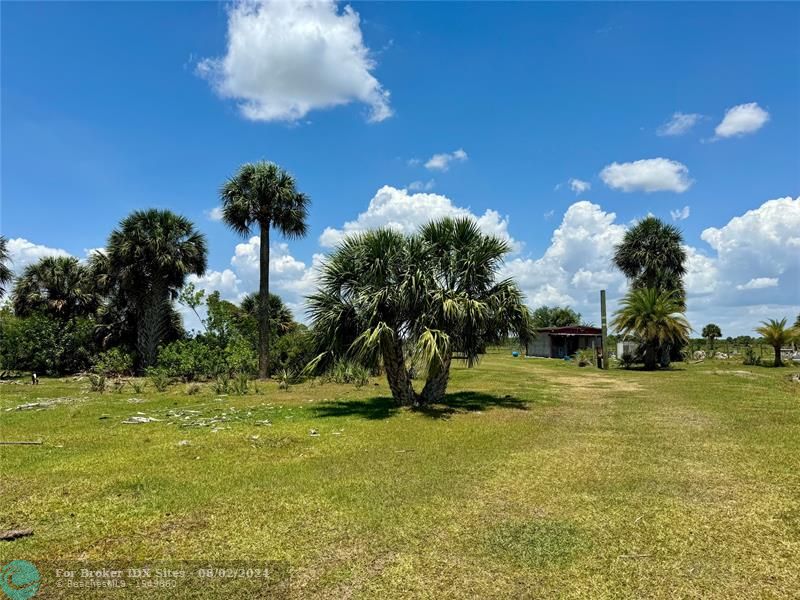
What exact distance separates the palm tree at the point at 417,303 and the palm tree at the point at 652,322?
16.3 meters

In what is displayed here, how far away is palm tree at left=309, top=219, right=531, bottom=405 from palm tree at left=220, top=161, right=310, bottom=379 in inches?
410

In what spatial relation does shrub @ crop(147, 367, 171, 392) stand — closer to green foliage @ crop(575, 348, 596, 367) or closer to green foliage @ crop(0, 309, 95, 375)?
green foliage @ crop(0, 309, 95, 375)

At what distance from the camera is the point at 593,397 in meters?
14.2

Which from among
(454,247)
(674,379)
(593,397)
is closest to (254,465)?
(454,247)

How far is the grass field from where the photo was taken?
3662 mm

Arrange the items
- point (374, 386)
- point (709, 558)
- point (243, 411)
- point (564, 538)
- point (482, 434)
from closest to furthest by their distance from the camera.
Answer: point (709, 558) < point (564, 538) < point (482, 434) < point (243, 411) < point (374, 386)

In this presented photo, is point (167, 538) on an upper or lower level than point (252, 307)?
lower

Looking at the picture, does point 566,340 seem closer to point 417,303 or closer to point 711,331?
point 711,331

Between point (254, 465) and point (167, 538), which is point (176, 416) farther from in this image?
point (167, 538)

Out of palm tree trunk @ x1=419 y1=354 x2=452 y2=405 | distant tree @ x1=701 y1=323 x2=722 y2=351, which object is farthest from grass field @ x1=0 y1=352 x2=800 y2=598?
distant tree @ x1=701 y1=323 x2=722 y2=351

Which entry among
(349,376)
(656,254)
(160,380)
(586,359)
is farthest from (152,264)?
(656,254)

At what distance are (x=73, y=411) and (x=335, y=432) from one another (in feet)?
23.5

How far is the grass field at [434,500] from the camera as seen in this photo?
3662 mm

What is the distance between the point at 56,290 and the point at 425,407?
81.6 ft
